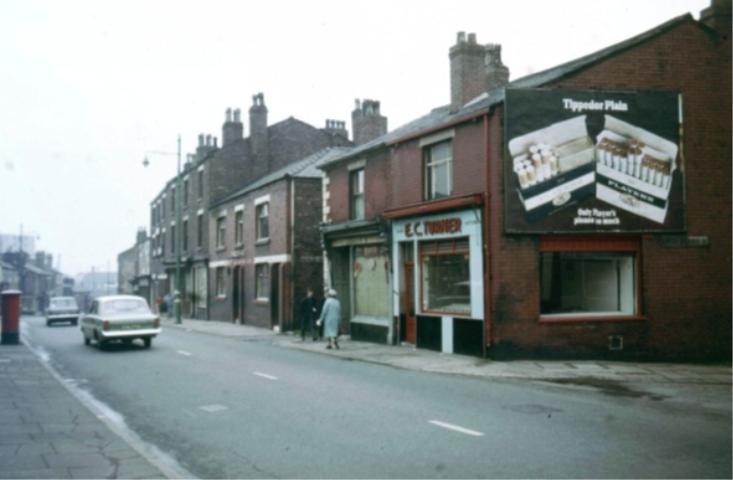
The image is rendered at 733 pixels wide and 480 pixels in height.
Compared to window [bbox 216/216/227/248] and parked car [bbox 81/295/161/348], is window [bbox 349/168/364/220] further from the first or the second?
window [bbox 216/216/227/248]

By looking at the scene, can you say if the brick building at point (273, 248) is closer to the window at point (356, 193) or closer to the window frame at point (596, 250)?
the window at point (356, 193)

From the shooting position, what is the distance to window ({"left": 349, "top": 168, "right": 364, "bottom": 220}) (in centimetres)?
2341

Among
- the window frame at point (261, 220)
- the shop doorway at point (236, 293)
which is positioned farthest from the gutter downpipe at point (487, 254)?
the shop doorway at point (236, 293)

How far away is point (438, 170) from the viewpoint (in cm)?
1928

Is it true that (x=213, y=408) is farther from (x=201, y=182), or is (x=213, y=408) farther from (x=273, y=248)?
(x=201, y=182)

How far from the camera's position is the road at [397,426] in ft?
22.5

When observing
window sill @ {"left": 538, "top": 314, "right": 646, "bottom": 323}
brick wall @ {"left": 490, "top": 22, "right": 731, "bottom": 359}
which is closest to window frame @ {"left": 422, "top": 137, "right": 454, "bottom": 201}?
brick wall @ {"left": 490, "top": 22, "right": 731, "bottom": 359}

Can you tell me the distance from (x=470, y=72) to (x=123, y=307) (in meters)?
12.8

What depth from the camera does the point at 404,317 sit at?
20.6 meters

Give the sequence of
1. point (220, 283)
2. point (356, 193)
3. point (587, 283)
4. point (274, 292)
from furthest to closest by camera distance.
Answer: point (220, 283)
point (274, 292)
point (356, 193)
point (587, 283)

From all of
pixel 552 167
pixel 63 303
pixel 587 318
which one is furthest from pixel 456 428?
pixel 63 303

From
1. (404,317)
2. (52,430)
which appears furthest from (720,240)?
(52,430)

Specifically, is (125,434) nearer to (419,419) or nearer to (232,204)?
(419,419)

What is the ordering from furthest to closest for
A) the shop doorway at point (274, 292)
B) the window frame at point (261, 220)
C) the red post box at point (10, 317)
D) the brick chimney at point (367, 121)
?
the brick chimney at point (367, 121)
the window frame at point (261, 220)
the shop doorway at point (274, 292)
the red post box at point (10, 317)
